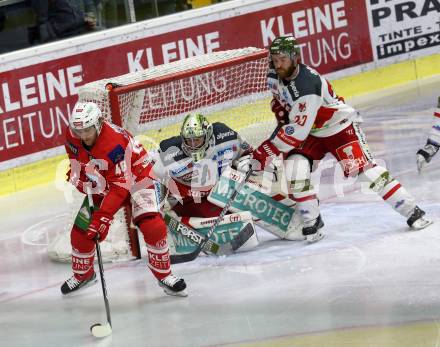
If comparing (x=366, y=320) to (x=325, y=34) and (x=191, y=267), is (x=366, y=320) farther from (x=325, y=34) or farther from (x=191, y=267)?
(x=325, y=34)

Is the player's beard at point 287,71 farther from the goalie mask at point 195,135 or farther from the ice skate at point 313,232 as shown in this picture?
the ice skate at point 313,232

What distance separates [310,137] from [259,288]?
1072 mm

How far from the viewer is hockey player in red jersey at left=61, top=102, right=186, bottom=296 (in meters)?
5.45

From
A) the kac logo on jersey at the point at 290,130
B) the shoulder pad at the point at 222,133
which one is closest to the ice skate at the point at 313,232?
the kac logo on jersey at the point at 290,130

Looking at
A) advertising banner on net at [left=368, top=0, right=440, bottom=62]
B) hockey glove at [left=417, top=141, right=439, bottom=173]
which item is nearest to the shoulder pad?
hockey glove at [left=417, top=141, right=439, bottom=173]

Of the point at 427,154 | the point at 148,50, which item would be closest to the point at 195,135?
the point at 427,154

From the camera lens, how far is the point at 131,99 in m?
6.45

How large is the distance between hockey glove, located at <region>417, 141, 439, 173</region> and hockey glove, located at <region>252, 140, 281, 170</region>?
123 cm

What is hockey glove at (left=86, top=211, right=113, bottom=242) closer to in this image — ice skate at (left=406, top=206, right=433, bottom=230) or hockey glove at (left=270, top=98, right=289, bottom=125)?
hockey glove at (left=270, top=98, right=289, bottom=125)

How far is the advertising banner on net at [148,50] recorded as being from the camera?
8.04m

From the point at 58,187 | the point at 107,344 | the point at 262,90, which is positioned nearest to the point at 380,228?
the point at 262,90

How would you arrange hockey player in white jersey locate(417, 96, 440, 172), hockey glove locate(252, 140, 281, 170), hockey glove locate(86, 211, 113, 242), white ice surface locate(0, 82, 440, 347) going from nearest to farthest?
white ice surface locate(0, 82, 440, 347) → hockey glove locate(86, 211, 113, 242) → hockey glove locate(252, 140, 281, 170) → hockey player in white jersey locate(417, 96, 440, 172)

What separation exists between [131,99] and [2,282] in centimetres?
124

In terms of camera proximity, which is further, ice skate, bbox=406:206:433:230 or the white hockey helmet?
ice skate, bbox=406:206:433:230
